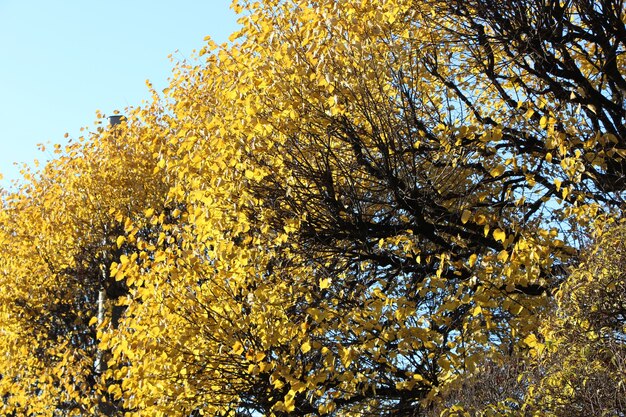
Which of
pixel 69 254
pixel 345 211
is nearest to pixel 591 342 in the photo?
pixel 345 211

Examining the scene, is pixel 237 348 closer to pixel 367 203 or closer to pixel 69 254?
pixel 367 203

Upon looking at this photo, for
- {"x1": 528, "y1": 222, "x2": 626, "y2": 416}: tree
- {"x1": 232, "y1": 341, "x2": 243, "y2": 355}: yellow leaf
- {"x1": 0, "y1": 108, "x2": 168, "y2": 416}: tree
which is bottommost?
{"x1": 528, "y1": 222, "x2": 626, "y2": 416}: tree

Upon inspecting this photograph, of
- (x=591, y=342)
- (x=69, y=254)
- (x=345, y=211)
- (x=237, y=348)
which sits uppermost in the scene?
(x=69, y=254)

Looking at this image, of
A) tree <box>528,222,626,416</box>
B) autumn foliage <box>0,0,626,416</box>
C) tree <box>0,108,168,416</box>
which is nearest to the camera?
tree <box>528,222,626,416</box>

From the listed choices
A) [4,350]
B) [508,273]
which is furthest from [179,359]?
[4,350]

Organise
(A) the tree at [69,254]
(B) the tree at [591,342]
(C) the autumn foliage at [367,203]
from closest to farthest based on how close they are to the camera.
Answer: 1. (B) the tree at [591,342]
2. (C) the autumn foliage at [367,203]
3. (A) the tree at [69,254]

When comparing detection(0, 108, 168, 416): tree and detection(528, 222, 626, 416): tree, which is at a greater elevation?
detection(0, 108, 168, 416): tree

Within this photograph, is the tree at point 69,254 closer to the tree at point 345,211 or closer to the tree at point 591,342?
the tree at point 345,211

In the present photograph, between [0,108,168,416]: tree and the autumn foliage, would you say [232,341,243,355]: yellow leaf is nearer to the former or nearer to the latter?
the autumn foliage

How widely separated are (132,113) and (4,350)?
21.7 ft

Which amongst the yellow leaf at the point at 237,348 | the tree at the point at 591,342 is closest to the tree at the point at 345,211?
the yellow leaf at the point at 237,348

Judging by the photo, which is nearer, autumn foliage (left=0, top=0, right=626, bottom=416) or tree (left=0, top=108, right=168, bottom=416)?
autumn foliage (left=0, top=0, right=626, bottom=416)

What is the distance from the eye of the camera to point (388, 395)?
11773 mm

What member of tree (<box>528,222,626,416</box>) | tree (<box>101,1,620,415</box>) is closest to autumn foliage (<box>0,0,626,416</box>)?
tree (<box>101,1,620,415</box>)
